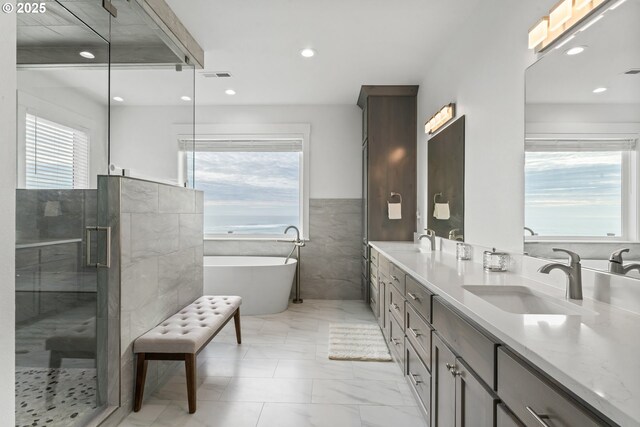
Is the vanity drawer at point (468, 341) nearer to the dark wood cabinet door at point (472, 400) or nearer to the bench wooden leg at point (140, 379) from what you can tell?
the dark wood cabinet door at point (472, 400)

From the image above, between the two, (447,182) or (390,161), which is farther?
(390,161)

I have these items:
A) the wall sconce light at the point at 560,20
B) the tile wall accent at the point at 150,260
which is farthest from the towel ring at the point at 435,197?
the tile wall accent at the point at 150,260

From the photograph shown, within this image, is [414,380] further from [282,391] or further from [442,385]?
[282,391]

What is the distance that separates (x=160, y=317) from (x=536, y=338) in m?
2.30

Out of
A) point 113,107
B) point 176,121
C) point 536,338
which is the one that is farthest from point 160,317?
point 536,338

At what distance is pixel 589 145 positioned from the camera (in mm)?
1389

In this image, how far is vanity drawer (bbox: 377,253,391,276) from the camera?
298 centimetres

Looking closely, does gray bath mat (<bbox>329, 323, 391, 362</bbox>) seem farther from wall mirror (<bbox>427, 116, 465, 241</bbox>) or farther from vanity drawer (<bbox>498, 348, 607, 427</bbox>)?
vanity drawer (<bbox>498, 348, 607, 427</bbox>)

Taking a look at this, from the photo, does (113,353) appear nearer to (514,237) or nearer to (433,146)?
(514,237)

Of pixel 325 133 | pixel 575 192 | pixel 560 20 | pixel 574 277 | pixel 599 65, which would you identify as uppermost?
pixel 325 133

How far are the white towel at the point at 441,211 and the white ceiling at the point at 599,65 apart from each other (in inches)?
57.2

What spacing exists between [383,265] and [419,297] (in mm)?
1290

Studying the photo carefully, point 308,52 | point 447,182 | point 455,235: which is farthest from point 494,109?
point 308,52

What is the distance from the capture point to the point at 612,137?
4.22ft
